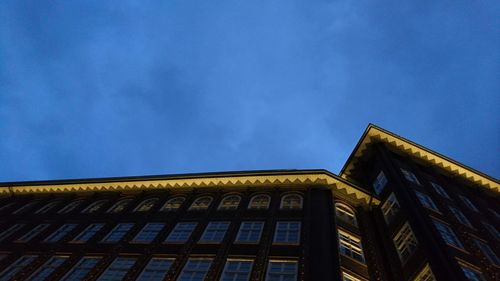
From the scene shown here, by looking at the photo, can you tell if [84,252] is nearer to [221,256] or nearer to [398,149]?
[221,256]

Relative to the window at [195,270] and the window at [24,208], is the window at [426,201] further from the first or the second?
the window at [24,208]

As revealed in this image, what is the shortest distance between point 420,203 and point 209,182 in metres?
17.1

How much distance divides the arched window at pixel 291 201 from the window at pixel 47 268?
51.3 feet

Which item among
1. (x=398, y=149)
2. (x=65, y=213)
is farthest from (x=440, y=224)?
(x=65, y=213)

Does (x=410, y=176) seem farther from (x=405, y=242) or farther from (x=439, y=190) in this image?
(x=405, y=242)

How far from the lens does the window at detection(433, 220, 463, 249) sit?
24.8m

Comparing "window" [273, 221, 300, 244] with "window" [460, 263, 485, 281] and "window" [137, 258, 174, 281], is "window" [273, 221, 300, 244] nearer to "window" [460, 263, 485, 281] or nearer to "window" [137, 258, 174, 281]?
"window" [137, 258, 174, 281]

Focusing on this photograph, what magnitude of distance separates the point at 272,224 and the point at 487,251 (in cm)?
1390

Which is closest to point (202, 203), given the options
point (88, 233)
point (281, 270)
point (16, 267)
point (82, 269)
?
point (88, 233)

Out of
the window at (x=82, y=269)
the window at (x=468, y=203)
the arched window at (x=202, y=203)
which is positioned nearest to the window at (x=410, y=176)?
the window at (x=468, y=203)

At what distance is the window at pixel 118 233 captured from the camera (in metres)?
28.7

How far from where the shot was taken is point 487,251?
2592 centimetres

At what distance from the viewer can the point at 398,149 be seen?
3941 centimetres

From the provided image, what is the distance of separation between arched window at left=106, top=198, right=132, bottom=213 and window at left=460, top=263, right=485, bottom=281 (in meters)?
25.6
